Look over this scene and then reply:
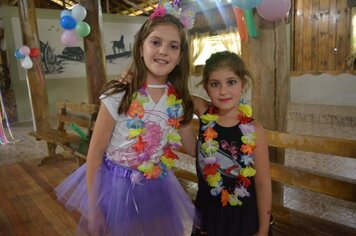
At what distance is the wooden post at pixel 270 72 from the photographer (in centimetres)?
197

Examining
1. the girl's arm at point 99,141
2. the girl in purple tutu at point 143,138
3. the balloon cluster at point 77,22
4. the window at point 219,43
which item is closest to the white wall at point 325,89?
the window at point 219,43

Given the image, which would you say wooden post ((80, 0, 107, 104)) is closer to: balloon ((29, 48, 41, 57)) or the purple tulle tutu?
balloon ((29, 48, 41, 57))

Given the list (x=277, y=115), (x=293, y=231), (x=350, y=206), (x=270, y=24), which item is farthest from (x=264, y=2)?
(x=350, y=206)

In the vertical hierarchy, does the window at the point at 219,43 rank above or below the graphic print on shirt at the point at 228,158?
above

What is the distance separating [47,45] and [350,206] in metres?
8.18

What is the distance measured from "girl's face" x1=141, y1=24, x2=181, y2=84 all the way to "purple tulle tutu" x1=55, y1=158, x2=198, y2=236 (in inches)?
18.5

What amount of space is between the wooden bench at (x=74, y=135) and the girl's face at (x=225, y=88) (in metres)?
1.92

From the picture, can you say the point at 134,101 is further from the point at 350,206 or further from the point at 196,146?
the point at 350,206

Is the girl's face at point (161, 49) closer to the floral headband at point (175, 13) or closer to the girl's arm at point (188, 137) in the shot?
the floral headband at point (175, 13)

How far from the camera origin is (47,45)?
844 centimetres

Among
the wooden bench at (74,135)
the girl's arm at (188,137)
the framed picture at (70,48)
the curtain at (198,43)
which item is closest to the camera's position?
the girl's arm at (188,137)

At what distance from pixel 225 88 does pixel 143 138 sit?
414 mm

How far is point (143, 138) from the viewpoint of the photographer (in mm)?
1332

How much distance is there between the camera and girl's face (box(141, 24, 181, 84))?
125cm
